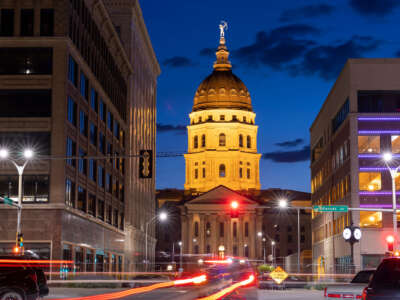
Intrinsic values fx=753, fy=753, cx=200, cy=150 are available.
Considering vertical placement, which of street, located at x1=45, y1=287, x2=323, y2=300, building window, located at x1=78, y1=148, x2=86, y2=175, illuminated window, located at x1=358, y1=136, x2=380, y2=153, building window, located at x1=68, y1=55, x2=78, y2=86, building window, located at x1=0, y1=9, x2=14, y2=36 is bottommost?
street, located at x1=45, y1=287, x2=323, y2=300

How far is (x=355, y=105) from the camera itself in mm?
72562

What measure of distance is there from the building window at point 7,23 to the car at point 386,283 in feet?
156

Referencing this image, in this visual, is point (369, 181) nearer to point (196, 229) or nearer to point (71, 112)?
point (71, 112)

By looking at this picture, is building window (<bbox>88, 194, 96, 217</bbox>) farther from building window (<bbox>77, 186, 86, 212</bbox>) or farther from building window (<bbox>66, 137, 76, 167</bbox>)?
building window (<bbox>66, 137, 76, 167</bbox>)

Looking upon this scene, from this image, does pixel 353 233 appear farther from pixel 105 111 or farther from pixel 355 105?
pixel 105 111

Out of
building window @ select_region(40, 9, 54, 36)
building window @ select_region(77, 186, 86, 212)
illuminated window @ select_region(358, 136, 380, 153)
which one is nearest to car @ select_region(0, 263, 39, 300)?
building window @ select_region(40, 9, 54, 36)

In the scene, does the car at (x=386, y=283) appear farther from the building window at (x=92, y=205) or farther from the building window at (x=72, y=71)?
the building window at (x=92, y=205)

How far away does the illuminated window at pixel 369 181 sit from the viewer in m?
71.7

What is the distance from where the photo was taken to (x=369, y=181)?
72938mm

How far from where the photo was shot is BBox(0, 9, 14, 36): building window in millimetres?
59094

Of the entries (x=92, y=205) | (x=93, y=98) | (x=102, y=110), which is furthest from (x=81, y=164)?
(x=102, y=110)

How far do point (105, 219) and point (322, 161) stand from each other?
117 feet

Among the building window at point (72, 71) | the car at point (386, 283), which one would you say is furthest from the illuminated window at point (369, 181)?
the car at point (386, 283)

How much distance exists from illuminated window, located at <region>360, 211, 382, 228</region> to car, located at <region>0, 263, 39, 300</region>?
53.3m
